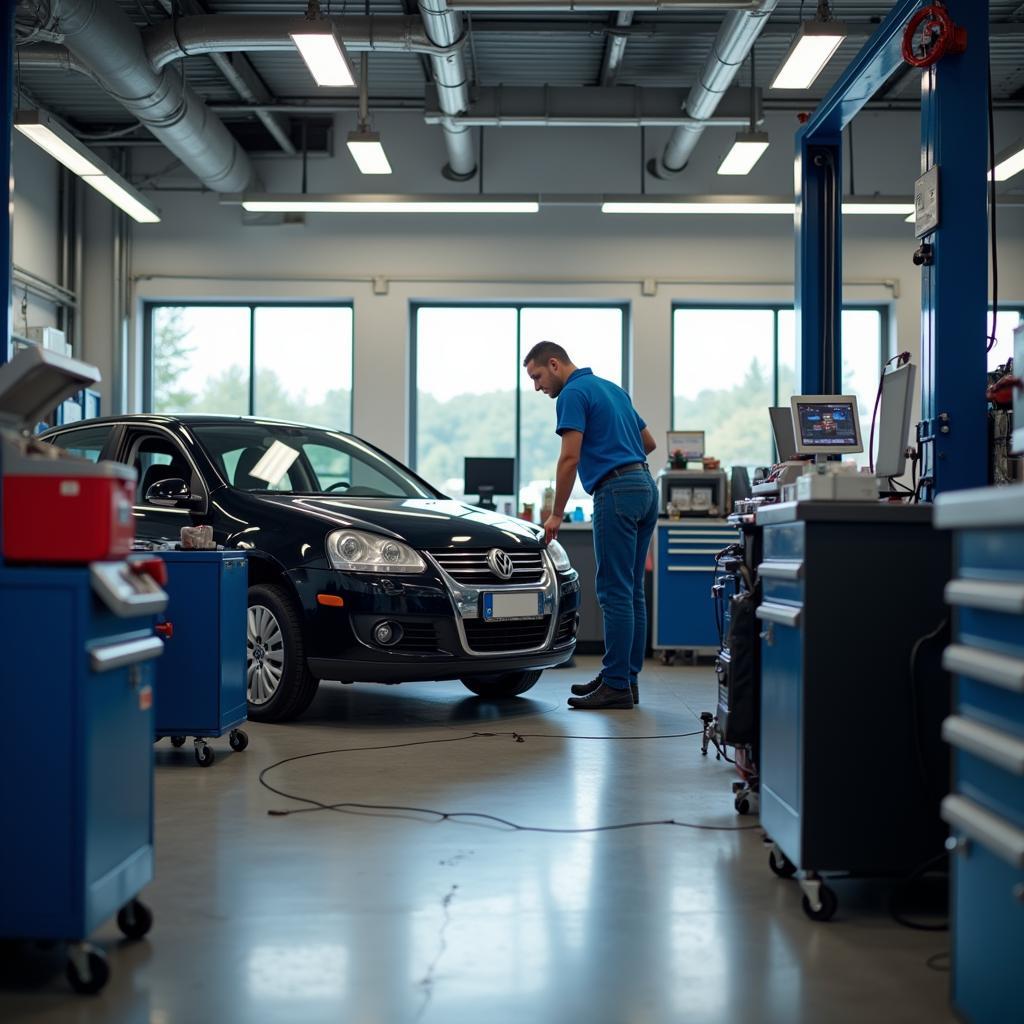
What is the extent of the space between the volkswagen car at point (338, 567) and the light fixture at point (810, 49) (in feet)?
10.4

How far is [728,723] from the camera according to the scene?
320cm

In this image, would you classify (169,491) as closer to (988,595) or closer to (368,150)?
(988,595)

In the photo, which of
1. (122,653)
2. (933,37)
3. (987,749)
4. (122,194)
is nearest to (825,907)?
(987,749)

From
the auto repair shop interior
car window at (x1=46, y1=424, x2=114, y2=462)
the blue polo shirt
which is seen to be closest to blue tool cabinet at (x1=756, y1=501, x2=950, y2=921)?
the auto repair shop interior

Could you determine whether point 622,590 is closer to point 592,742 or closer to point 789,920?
point 592,742

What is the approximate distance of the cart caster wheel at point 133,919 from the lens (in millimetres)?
2281

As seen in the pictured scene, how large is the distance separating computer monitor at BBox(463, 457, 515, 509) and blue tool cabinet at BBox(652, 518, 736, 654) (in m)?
1.48

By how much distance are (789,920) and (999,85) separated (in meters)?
9.77

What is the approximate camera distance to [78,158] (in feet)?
26.5

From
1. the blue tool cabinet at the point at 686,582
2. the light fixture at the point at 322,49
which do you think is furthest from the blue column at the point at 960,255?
the blue tool cabinet at the point at 686,582

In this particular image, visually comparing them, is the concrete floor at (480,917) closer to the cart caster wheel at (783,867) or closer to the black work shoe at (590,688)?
the cart caster wheel at (783,867)

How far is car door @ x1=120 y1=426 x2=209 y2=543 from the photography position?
16.2 feet

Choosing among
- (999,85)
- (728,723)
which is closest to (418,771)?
(728,723)

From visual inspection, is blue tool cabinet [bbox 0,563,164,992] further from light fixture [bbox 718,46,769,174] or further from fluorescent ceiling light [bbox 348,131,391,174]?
light fixture [bbox 718,46,769,174]
